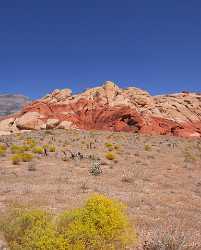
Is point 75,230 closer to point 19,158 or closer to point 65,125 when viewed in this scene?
point 19,158

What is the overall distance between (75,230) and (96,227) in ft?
1.61

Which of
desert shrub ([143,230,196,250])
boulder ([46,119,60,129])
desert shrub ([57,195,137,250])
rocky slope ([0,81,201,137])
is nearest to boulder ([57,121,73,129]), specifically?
rocky slope ([0,81,201,137])

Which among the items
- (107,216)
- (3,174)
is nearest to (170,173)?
(3,174)

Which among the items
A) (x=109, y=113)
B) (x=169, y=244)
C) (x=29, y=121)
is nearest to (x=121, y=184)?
(x=169, y=244)

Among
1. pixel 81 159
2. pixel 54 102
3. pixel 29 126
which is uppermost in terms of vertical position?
pixel 54 102

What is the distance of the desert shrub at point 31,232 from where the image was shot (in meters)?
7.46

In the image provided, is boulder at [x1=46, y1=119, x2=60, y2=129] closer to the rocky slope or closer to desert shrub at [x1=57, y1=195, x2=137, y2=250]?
the rocky slope

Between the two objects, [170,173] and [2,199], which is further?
[170,173]

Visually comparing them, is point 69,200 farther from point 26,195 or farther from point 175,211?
point 175,211

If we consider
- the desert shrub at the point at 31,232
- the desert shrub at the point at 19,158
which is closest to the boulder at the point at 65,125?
the desert shrub at the point at 19,158

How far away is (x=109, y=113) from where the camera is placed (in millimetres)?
56250

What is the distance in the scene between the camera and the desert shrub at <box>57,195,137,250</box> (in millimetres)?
7816

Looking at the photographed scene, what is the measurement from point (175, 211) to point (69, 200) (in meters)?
3.43

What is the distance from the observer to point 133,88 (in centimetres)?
6694
